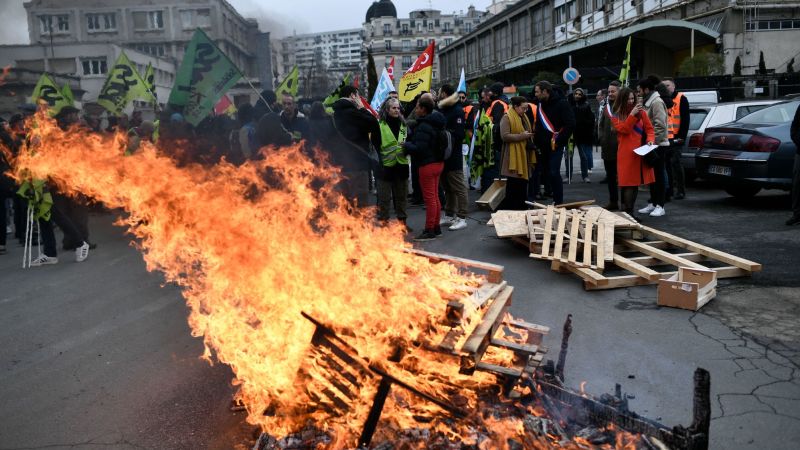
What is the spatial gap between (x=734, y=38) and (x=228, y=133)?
20.5 m

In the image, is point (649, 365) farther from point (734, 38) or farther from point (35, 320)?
point (734, 38)

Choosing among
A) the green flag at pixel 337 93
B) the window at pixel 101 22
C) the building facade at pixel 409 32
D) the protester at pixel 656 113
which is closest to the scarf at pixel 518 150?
the protester at pixel 656 113

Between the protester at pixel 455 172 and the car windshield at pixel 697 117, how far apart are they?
5.63 metres

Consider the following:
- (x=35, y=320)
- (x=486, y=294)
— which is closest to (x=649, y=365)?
(x=486, y=294)

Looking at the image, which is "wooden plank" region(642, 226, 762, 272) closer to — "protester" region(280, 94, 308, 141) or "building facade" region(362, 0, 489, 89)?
"protester" region(280, 94, 308, 141)

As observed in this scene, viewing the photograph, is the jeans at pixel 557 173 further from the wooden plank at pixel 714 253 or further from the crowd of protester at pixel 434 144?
the wooden plank at pixel 714 253

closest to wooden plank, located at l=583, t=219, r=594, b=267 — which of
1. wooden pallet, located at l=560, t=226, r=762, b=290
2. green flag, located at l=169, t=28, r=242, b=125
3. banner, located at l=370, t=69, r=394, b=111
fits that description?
wooden pallet, located at l=560, t=226, r=762, b=290

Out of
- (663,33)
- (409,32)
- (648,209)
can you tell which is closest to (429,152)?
(648,209)

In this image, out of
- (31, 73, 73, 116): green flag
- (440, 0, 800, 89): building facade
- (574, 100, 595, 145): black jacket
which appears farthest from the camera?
(440, 0, 800, 89): building facade

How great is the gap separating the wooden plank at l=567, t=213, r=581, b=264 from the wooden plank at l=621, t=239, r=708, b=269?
0.64 metres

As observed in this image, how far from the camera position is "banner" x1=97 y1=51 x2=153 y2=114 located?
12516 mm

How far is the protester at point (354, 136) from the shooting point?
8.52 meters

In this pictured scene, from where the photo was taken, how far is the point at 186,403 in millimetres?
4156

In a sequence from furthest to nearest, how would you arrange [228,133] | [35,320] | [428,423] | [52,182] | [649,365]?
[228,133]
[52,182]
[35,320]
[649,365]
[428,423]
